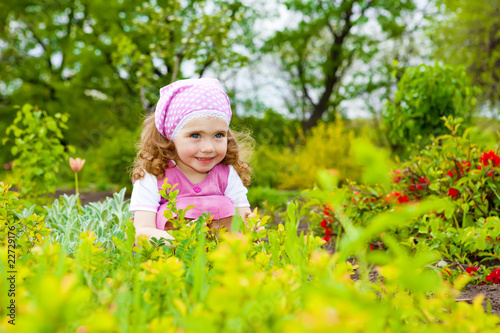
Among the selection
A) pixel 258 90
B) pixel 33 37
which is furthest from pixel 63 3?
pixel 258 90

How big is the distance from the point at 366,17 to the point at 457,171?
42.4ft

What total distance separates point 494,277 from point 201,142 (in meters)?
1.69

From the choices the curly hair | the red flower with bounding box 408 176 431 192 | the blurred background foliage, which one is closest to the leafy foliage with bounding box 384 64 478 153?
the red flower with bounding box 408 176 431 192

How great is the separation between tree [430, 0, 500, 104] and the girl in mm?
12060

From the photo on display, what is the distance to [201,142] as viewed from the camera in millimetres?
2346

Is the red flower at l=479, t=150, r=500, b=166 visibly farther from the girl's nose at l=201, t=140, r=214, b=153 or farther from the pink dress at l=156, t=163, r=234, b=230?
the girl's nose at l=201, t=140, r=214, b=153

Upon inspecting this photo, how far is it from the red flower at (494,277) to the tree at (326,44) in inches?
520

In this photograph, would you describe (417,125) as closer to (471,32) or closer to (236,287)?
(236,287)

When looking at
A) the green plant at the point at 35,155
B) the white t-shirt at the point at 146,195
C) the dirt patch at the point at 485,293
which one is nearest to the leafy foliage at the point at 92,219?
the white t-shirt at the point at 146,195

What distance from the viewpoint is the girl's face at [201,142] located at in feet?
7.62

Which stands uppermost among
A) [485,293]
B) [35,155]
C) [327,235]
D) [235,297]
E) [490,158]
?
[35,155]

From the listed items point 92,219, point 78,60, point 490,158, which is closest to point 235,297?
point 92,219

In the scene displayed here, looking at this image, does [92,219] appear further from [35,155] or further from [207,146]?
[35,155]

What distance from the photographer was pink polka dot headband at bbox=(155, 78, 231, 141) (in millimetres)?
2309
